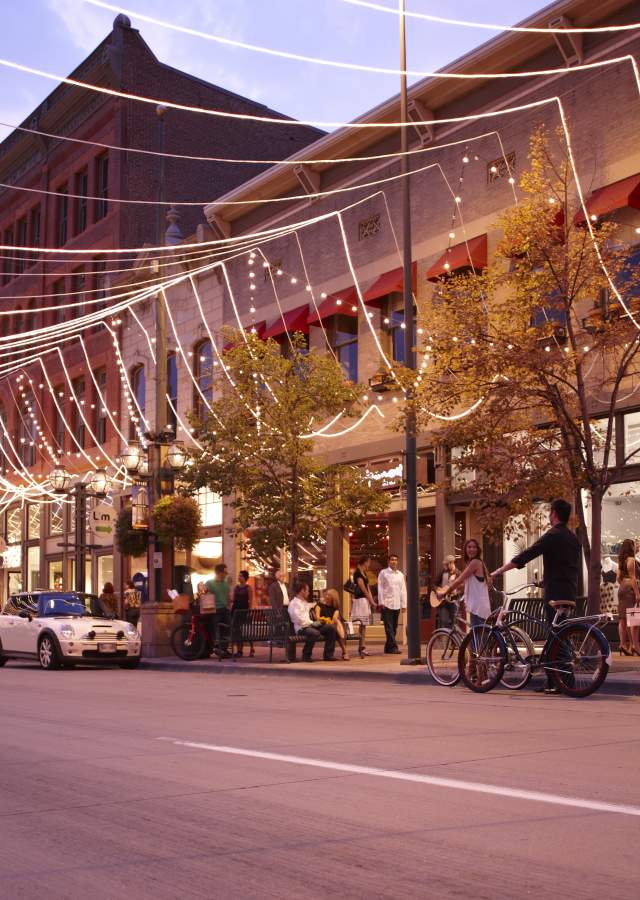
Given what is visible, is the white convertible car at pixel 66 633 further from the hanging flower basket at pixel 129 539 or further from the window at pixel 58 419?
the window at pixel 58 419

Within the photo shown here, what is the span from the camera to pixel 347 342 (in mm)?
27562

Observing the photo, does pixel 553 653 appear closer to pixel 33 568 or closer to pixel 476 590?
pixel 476 590

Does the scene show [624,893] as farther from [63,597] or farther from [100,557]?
[100,557]

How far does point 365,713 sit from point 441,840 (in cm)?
598

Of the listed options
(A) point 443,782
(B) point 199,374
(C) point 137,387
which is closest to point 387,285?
(B) point 199,374

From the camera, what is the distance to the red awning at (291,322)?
1102 inches

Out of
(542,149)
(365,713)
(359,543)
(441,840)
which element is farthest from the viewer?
(359,543)

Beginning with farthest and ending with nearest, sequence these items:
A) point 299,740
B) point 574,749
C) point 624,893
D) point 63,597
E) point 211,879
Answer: point 63,597, point 299,740, point 574,749, point 211,879, point 624,893

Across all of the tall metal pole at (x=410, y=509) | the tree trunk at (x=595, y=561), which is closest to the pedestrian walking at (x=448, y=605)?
the tall metal pole at (x=410, y=509)

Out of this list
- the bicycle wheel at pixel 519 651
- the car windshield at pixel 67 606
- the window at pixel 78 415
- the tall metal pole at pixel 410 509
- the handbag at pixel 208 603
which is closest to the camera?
the bicycle wheel at pixel 519 651

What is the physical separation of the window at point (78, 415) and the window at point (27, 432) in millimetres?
2462

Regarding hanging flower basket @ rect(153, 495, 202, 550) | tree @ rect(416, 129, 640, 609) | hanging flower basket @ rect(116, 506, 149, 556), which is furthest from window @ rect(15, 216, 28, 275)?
tree @ rect(416, 129, 640, 609)

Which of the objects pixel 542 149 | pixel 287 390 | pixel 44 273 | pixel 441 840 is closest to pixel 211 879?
pixel 441 840

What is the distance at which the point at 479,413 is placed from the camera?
16.5 meters
